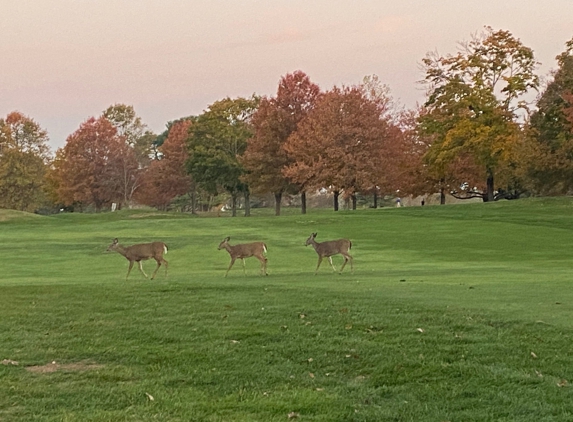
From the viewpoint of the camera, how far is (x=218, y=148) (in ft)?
219

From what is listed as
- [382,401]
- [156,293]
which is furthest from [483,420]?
[156,293]

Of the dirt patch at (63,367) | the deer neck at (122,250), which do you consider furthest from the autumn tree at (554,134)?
the dirt patch at (63,367)

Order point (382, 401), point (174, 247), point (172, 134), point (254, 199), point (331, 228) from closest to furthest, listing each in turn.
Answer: point (382, 401)
point (174, 247)
point (331, 228)
point (172, 134)
point (254, 199)

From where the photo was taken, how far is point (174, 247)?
29.5 meters

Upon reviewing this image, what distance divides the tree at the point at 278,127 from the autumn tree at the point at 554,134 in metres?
17.8

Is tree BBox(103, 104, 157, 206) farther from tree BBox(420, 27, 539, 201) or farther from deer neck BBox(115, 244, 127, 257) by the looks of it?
deer neck BBox(115, 244, 127, 257)

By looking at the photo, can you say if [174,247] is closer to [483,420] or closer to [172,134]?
[483,420]

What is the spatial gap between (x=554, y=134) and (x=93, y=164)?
152ft

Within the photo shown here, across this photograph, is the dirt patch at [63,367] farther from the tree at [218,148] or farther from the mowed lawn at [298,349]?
the tree at [218,148]

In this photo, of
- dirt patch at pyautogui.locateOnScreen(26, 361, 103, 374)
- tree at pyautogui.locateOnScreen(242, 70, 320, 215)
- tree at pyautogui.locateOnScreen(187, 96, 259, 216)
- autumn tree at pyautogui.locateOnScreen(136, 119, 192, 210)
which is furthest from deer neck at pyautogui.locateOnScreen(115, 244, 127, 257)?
autumn tree at pyautogui.locateOnScreen(136, 119, 192, 210)

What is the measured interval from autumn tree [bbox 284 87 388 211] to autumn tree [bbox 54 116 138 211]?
30344 mm

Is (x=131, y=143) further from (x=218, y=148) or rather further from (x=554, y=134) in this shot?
(x=554, y=134)

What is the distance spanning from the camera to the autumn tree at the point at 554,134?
46.1m

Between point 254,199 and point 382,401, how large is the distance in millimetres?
92323
